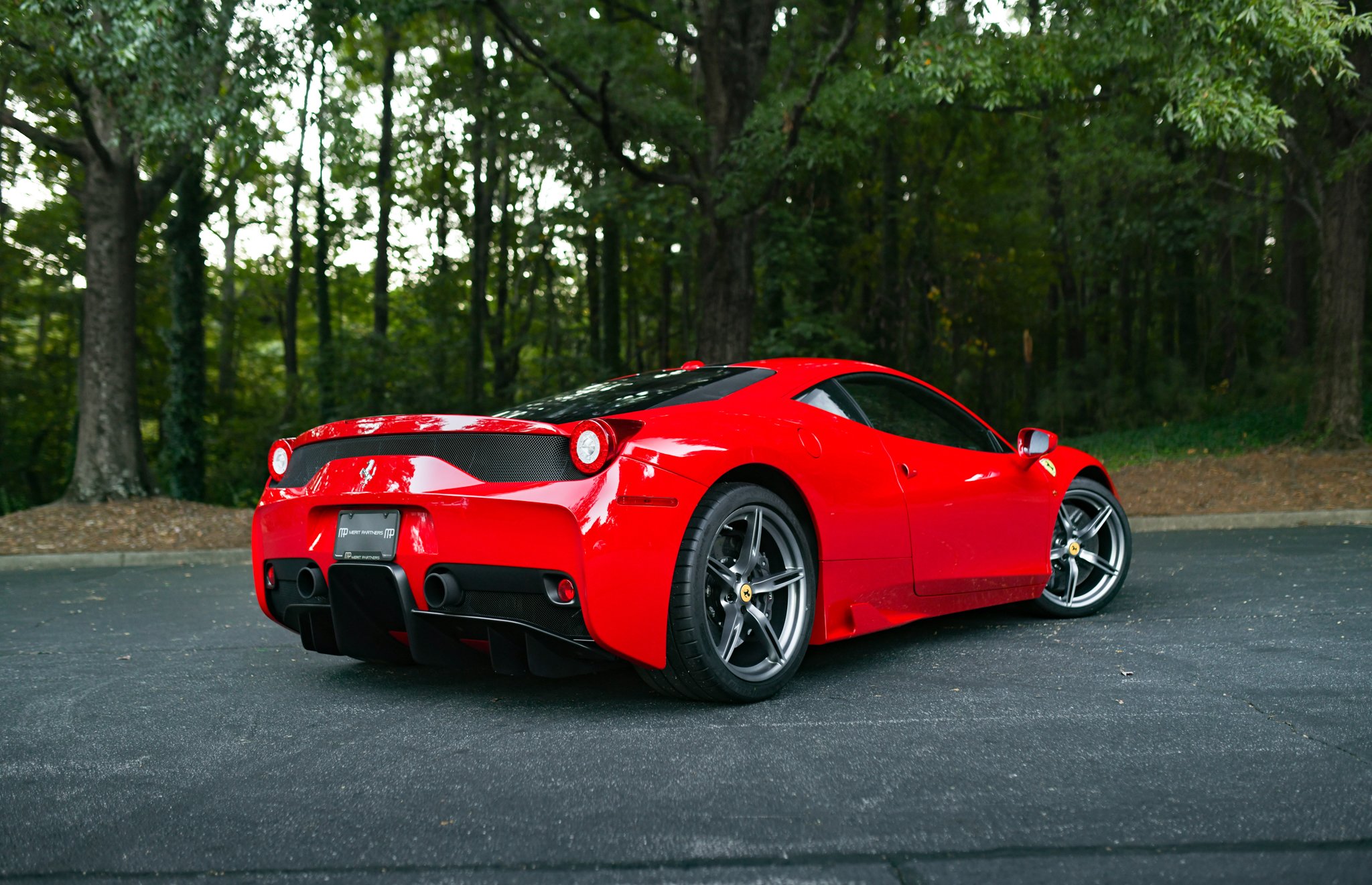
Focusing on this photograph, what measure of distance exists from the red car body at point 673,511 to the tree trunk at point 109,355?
9.99 metres

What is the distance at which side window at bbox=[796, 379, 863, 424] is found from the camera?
4.42 m

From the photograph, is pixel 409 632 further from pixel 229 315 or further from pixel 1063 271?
pixel 229 315

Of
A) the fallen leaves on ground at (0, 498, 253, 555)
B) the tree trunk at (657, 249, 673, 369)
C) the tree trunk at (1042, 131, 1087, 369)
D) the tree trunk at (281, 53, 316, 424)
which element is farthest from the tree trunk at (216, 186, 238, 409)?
the tree trunk at (1042, 131, 1087, 369)

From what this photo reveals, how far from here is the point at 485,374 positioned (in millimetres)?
26531

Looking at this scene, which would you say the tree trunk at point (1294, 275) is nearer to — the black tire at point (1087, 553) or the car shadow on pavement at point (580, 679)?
the black tire at point (1087, 553)

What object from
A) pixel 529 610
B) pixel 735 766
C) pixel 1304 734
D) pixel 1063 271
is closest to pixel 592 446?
pixel 529 610

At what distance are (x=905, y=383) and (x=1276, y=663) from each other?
1892 mm

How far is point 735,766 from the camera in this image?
10.2ft

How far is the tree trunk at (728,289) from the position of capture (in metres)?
14.1

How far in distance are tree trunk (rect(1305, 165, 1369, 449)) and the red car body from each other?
11.1 m

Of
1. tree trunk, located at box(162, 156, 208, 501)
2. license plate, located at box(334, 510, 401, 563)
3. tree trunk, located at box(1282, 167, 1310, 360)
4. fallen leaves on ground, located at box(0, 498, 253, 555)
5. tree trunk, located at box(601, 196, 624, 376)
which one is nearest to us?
license plate, located at box(334, 510, 401, 563)

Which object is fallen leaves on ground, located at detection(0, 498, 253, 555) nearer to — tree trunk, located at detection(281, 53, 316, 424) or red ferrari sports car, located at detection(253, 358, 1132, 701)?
red ferrari sports car, located at detection(253, 358, 1132, 701)

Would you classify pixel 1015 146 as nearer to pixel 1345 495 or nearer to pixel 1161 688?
pixel 1345 495

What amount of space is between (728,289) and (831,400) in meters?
9.78
